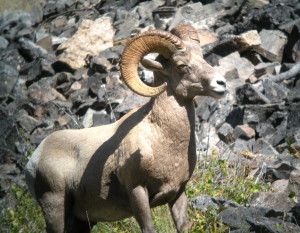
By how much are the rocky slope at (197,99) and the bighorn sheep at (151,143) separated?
110 cm

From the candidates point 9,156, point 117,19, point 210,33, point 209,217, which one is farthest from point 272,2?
point 209,217

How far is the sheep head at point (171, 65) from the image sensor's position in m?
5.98

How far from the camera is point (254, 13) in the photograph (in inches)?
669

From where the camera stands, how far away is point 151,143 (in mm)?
6016

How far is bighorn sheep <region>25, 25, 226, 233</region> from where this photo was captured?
19.5ft

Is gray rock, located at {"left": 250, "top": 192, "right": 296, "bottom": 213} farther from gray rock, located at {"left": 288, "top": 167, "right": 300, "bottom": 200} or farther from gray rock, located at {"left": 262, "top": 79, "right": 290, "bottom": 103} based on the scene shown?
gray rock, located at {"left": 262, "top": 79, "right": 290, "bottom": 103}

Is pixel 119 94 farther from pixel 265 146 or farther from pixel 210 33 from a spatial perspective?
pixel 265 146

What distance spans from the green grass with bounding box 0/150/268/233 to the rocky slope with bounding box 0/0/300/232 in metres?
0.26

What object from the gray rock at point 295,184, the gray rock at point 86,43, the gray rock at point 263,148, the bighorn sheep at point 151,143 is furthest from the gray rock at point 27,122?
the gray rock at point 295,184

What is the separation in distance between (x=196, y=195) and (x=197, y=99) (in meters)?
5.33

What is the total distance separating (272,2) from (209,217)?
38.3 ft

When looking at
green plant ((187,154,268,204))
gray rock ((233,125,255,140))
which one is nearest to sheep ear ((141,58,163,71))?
green plant ((187,154,268,204))

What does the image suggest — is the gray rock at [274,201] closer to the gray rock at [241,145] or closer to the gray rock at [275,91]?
the gray rock at [241,145]

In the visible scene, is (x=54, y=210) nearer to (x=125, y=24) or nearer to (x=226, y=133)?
(x=226, y=133)
